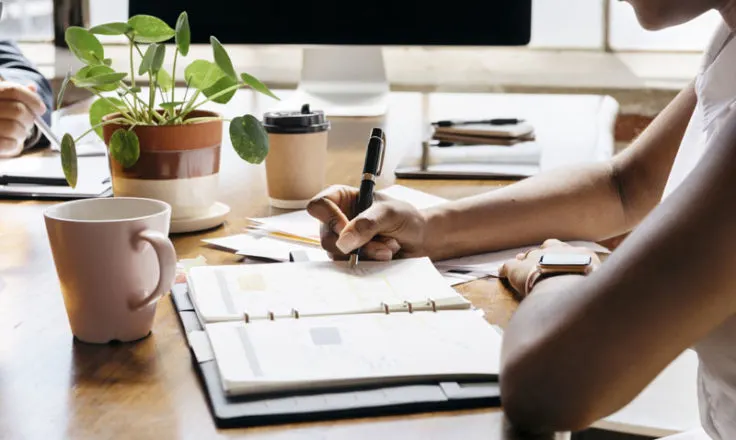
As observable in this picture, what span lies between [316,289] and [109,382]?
0.25 metres

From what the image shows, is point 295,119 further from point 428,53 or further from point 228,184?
point 428,53

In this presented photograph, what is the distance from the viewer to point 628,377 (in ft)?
2.23

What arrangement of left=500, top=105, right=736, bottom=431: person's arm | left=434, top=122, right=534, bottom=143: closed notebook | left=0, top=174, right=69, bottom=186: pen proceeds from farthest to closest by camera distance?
1. left=434, top=122, right=534, bottom=143: closed notebook
2. left=0, top=174, right=69, bottom=186: pen
3. left=500, top=105, right=736, bottom=431: person's arm

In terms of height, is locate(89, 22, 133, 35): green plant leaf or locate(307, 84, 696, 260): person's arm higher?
locate(89, 22, 133, 35): green plant leaf

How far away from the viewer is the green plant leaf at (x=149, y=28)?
114 centimetres

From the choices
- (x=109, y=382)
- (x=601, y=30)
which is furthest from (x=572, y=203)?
(x=601, y=30)

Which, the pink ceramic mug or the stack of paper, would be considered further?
the stack of paper

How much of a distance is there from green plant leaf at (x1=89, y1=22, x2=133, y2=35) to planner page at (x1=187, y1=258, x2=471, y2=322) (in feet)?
1.01

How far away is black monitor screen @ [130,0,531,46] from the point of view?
2018mm

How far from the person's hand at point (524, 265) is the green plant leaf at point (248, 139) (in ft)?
0.99

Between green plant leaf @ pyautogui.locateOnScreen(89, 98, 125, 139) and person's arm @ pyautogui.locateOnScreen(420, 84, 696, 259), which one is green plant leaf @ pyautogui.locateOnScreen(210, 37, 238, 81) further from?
person's arm @ pyautogui.locateOnScreen(420, 84, 696, 259)

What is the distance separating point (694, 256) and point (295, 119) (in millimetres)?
742

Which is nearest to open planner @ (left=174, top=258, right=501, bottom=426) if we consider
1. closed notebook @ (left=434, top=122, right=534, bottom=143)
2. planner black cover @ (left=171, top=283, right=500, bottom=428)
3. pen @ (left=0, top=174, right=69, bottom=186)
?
planner black cover @ (left=171, top=283, right=500, bottom=428)

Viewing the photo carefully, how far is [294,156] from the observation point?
1316 millimetres
